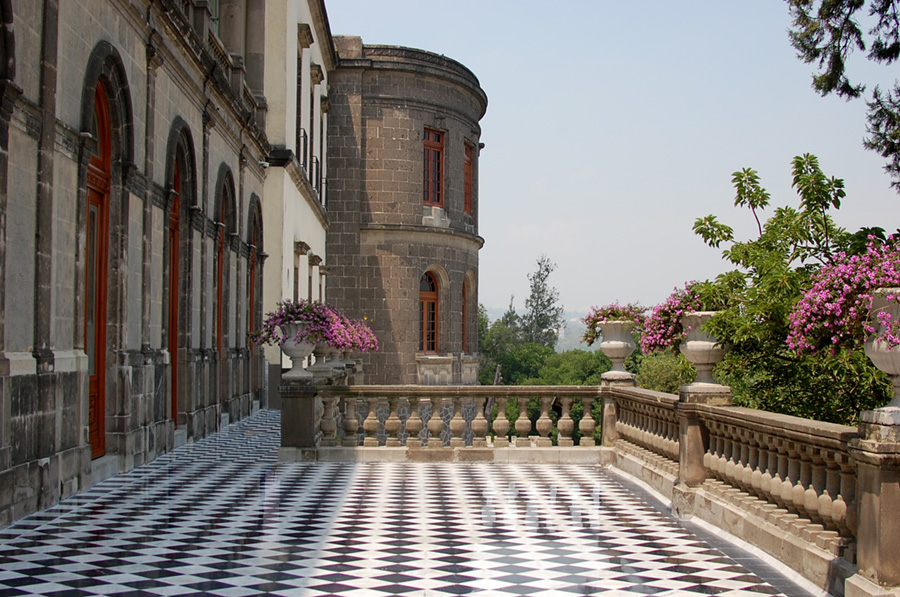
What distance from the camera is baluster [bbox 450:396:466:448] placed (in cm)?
1295

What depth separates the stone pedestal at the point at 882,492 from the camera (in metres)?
5.27

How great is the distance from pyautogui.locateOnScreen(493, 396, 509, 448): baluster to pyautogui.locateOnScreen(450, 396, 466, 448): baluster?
42 centimetres

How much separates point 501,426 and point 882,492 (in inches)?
316

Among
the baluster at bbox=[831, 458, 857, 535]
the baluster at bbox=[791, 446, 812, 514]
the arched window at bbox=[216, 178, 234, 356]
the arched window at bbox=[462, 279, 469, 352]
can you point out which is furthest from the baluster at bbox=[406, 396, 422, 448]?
the arched window at bbox=[462, 279, 469, 352]

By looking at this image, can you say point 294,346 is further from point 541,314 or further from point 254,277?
point 541,314

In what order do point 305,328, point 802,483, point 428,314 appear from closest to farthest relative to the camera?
1. point 802,483
2. point 305,328
3. point 428,314

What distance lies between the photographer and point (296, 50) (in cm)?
2502

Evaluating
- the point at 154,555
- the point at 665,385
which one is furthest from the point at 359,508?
the point at 665,385

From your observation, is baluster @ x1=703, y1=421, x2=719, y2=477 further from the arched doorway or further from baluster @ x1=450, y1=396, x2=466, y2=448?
the arched doorway

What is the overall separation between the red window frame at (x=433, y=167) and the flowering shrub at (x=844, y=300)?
27.1 m

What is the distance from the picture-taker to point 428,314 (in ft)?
112

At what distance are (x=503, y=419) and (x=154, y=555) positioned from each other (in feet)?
21.9

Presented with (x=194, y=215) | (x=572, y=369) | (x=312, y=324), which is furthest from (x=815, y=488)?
(x=572, y=369)

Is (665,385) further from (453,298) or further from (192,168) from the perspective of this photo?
(192,168)
